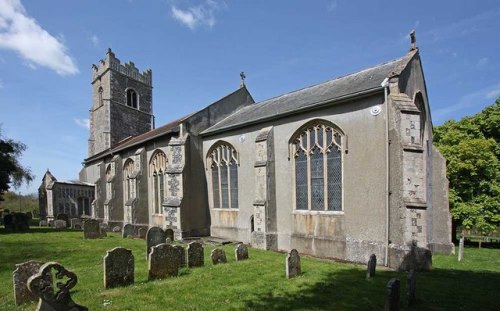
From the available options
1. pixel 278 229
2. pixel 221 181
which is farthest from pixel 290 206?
pixel 221 181

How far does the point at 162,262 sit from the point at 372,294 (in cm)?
558

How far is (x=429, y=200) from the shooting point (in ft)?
49.9

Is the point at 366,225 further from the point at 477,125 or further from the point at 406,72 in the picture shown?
the point at 477,125

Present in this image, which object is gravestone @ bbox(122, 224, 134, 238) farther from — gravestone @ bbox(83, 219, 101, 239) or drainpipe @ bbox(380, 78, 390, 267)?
drainpipe @ bbox(380, 78, 390, 267)

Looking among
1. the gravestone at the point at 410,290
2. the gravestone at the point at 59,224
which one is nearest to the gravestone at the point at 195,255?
the gravestone at the point at 410,290

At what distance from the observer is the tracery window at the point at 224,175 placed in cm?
A: 1766

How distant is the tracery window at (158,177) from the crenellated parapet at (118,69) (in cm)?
1667

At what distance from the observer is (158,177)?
2195 centimetres

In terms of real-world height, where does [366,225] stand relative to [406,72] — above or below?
below

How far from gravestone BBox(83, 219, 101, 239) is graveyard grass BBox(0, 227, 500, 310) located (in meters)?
5.16

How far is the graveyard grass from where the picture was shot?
6898 millimetres

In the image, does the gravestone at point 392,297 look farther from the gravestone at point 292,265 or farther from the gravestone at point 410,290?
the gravestone at point 292,265

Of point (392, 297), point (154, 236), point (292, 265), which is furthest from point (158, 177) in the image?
point (392, 297)

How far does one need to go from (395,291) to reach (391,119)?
7.40 m
